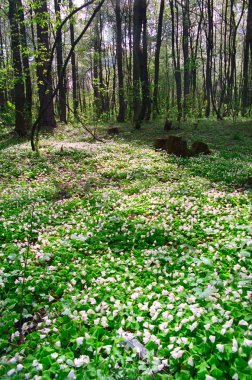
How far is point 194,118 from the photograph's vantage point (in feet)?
94.2

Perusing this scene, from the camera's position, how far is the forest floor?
351cm

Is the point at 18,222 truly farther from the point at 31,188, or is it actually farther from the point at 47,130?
the point at 47,130

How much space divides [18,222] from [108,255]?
317 cm

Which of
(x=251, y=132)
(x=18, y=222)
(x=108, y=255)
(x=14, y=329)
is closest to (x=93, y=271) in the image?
(x=108, y=255)

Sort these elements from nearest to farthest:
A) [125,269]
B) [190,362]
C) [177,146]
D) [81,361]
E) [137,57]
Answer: [190,362]
[81,361]
[125,269]
[177,146]
[137,57]

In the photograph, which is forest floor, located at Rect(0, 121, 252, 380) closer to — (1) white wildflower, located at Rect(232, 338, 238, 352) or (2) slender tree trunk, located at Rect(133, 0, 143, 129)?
(1) white wildflower, located at Rect(232, 338, 238, 352)

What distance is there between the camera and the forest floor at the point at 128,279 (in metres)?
3.51

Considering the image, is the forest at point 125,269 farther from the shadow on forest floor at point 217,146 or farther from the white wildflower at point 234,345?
the shadow on forest floor at point 217,146

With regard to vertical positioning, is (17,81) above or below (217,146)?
above

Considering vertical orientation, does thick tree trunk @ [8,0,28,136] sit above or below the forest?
above

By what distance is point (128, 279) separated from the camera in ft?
17.6

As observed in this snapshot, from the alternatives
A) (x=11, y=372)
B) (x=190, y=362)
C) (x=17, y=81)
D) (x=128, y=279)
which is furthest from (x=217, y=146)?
(x=11, y=372)

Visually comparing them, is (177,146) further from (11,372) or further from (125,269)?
(11,372)

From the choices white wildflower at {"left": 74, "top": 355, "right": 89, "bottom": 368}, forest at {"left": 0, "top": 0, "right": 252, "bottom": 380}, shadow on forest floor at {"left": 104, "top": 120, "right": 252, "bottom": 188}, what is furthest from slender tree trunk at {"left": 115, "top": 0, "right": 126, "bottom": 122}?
white wildflower at {"left": 74, "top": 355, "right": 89, "bottom": 368}
